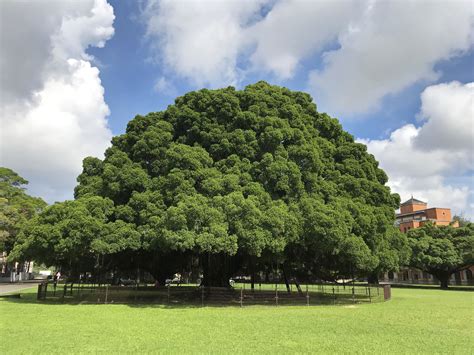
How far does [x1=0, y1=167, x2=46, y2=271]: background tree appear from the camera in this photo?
131 ft

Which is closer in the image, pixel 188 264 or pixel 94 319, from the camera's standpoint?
pixel 94 319

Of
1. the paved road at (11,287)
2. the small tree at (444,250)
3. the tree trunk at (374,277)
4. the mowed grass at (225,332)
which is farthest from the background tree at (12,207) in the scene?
the small tree at (444,250)

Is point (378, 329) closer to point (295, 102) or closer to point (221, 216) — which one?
point (221, 216)

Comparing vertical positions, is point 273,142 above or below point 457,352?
above

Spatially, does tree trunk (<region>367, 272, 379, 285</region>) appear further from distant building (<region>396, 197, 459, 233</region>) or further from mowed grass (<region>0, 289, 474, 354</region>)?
distant building (<region>396, 197, 459, 233</region>)

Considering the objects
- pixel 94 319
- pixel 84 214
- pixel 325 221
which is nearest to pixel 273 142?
pixel 325 221

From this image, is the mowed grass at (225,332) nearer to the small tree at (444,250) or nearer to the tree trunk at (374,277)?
the tree trunk at (374,277)

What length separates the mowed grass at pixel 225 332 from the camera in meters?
8.95

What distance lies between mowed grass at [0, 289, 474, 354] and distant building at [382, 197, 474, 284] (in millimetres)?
53199

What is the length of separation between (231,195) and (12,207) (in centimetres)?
3417

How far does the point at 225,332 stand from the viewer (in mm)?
11016

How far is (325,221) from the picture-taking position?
17656 millimetres

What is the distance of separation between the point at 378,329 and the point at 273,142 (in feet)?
36.0

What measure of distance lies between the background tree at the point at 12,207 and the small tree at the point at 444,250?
1706 inches
